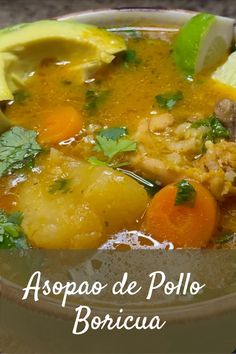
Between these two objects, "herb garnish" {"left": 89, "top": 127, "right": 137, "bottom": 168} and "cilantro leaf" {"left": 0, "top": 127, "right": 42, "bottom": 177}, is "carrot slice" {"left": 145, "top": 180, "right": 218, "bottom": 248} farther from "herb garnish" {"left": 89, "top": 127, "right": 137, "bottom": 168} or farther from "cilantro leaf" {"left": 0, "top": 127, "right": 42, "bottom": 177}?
"cilantro leaf" {"left": 0, "top": 127, "right": 42, "bottom": 177}

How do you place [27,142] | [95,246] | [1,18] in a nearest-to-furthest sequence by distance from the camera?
1. [95,246]
2. [27,142]
3. [1,18]

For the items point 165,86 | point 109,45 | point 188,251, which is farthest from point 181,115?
point 188,251

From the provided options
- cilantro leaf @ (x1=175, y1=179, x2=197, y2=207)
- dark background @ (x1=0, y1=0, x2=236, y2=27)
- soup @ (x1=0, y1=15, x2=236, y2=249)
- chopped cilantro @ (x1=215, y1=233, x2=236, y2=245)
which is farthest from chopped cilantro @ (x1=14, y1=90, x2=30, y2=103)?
dark background @ (x1=0, y1=0, x2=236, y2=27)

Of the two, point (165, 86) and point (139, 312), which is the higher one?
point (165, 86)

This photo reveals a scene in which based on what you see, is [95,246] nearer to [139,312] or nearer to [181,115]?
[139,312]

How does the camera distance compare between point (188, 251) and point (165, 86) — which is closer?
point (188, 251)

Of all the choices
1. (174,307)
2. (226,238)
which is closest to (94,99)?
(226,238)

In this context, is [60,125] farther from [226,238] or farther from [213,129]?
[226,238]

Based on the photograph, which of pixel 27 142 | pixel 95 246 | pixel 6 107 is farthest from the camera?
pixel 6 107
